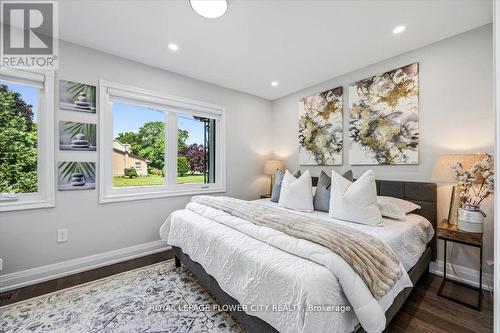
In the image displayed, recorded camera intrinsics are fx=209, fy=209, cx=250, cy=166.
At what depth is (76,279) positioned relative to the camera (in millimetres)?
2227

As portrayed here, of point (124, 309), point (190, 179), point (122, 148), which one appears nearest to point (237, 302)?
point (124, 309)

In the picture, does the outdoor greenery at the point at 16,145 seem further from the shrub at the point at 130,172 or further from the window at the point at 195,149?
the window at the point at 195,149

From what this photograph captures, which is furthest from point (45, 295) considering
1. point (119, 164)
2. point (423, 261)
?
point (423, 261)

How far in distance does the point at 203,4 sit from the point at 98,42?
147cm

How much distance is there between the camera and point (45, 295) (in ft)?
6.38

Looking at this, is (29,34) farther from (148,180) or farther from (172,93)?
(148,180)

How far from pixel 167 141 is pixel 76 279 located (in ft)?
6.35

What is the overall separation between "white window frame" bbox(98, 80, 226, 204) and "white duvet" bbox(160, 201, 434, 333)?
4.86 feet

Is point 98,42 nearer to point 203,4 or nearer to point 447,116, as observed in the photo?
point 203,4

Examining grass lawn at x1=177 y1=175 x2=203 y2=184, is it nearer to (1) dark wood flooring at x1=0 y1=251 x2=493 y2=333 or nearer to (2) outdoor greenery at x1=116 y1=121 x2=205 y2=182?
(2) outdoor greenery at x1=116 y1=121 x2=205 y2=182

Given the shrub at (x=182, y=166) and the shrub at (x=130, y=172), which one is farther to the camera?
the shrub at (x=182, y=166)

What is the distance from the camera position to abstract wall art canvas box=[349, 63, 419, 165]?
248 centimetres

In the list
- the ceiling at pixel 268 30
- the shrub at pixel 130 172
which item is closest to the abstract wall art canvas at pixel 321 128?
the ceiling at pixel 268 30

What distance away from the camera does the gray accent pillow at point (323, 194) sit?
98.0 inches
